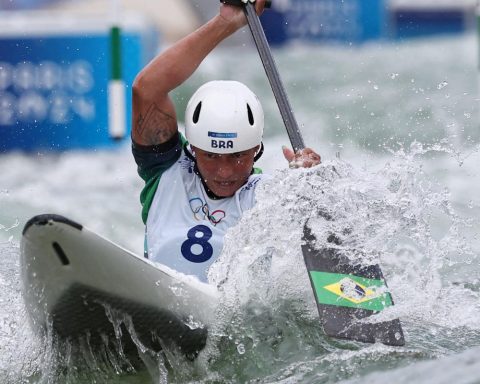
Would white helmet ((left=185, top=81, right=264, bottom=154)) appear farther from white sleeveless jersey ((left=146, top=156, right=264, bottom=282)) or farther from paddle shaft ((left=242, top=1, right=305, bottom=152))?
paddle shaft ((left=242, top=1, right=305, bottom=152))

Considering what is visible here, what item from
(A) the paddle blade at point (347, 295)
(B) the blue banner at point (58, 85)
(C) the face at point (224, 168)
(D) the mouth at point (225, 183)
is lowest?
(A) the paddle blade at point (347, 295)

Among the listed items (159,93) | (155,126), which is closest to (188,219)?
(155,126)

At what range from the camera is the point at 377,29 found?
51.0 feet

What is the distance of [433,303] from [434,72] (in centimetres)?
1185

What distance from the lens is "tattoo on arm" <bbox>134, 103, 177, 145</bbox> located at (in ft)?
15.3

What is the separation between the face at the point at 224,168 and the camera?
453cm

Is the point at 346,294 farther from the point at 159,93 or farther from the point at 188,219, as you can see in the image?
the point at 159,93

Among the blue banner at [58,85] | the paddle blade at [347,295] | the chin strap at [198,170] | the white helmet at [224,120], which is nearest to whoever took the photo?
the paddle blade at [347,295]

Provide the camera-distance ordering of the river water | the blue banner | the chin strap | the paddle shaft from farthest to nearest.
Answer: the blue banner, the paddle shaft, the chin strap, the river water

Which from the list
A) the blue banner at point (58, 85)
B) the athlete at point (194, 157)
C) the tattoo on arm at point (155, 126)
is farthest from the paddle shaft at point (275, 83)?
the blue banner at point (58, 85)

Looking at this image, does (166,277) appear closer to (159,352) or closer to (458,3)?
(159,352)

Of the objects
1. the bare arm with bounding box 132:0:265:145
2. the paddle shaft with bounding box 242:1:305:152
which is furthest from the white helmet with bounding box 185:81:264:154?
the paddle shaft with bounding box 242:1:305:152

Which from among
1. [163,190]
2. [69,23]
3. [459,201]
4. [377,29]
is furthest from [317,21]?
[163,190]

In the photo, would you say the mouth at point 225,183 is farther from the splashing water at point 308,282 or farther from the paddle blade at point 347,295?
the paddle blade at point 347,295
